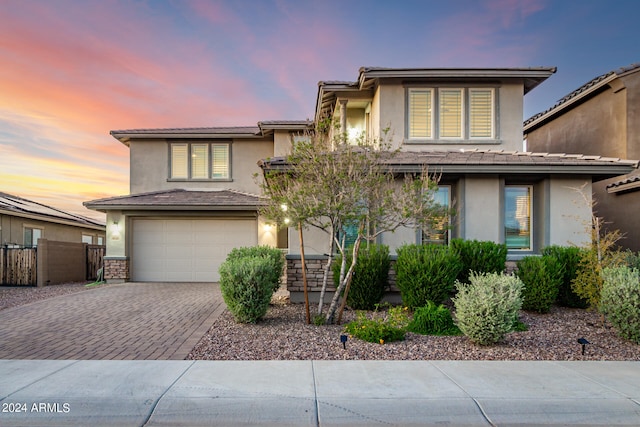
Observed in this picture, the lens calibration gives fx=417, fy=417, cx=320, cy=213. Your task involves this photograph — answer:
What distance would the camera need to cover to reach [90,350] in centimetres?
654

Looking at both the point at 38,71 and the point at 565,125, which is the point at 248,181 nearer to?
the point at 38,71

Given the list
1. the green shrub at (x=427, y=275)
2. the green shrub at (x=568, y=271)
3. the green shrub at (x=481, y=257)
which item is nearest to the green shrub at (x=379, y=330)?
the green shrub at (x=427, y=275)

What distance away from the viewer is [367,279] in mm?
9602

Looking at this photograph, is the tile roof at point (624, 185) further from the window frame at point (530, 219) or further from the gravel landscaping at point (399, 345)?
the gravel landscaping at point (399, 345)

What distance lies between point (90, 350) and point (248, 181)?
11.7 meters

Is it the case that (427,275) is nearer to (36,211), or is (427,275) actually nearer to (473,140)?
(473,140)

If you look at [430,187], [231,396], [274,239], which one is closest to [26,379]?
[231,396]

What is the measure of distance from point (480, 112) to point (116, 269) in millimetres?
13789

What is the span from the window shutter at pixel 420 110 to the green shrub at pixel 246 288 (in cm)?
702

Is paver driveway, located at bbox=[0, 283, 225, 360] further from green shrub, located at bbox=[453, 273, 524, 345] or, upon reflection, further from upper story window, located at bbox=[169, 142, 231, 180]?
upper story window, located at bbox=[169, 142, 231, 180]

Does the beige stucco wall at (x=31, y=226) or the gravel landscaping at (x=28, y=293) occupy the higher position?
the beige stucco wall at (x=31, y=226)

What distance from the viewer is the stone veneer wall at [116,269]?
51.0 ft

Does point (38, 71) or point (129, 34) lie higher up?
point (129, 34)

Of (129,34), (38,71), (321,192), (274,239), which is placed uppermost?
(129,34)
